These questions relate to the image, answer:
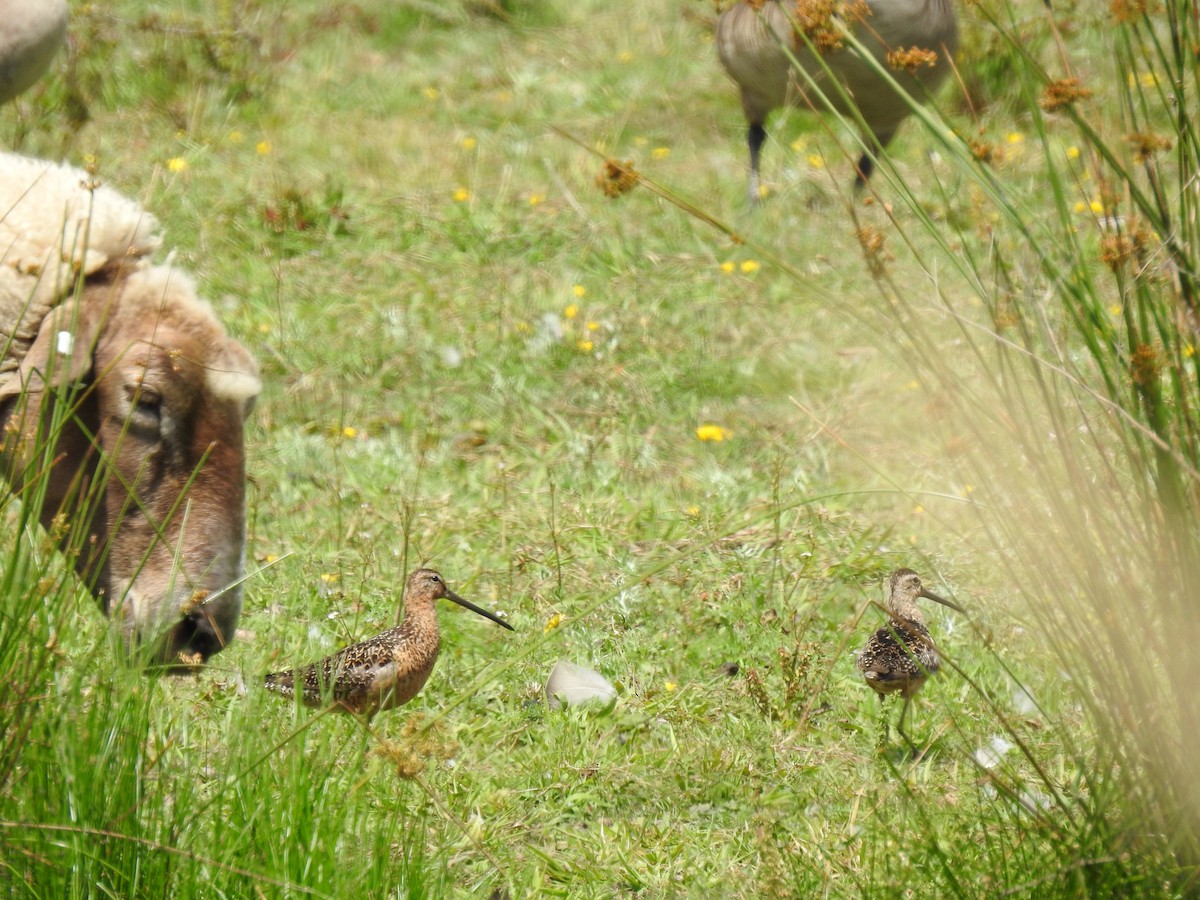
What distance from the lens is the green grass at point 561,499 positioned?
9.17 ft

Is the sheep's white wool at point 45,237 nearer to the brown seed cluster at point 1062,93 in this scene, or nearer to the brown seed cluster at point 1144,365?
the brown seed cluster at point 1062,93

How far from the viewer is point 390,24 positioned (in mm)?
11211

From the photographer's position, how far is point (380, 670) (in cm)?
378

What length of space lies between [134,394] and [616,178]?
1.92 metres

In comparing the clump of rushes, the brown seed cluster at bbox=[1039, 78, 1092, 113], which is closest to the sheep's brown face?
the clump of rushes

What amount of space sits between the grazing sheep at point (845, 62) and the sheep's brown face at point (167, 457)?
3.44m

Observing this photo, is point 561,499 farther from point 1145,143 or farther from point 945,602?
point 1145,143

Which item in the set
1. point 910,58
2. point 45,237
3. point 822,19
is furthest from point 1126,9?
point 45,237

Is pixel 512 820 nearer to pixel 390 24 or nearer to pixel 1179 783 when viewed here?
pixel 1179 783

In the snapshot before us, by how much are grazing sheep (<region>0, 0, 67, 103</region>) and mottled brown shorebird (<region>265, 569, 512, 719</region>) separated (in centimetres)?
291

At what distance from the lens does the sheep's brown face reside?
412cm

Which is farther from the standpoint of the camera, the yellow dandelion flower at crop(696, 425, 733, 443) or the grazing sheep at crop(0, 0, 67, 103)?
the yellow dandelion flower at crop(696, 425, 733, 443)

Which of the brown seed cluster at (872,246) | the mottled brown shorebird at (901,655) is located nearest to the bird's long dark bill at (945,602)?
the mottled brown shorebird at (901,655)

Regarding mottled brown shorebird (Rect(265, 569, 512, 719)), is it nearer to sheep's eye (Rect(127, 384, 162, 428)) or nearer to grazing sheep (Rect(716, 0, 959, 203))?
sheep's eye (Rect(127, 384, 162, 428))
